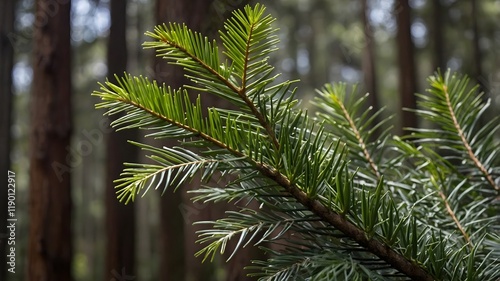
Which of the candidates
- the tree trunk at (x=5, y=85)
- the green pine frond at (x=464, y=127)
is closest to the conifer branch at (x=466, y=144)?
the green pine frond at (x=464, y=127)

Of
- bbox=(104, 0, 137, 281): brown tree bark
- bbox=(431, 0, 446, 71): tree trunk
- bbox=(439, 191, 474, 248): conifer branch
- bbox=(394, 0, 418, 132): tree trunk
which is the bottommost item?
bbox=(104, 0, 137, 281): brown tree bark

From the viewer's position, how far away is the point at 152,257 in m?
18.9

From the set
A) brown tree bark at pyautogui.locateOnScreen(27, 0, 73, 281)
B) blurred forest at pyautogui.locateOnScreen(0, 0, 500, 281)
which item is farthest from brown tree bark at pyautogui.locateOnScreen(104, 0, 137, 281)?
brown tree bark at pyautogui.locateOnScreen(27, 0, 73, 281)

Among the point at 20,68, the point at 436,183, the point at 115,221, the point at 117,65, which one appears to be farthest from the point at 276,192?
the point at 20,68

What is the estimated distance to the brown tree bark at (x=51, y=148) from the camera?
4.64 meters

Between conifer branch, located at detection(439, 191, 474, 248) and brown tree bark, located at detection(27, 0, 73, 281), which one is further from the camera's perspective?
brown tree bark, located at detection(27, 0, 73, 281)

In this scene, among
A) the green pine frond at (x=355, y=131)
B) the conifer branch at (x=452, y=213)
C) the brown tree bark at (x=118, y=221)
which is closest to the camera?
the conifer branch at (x=452, y=213)

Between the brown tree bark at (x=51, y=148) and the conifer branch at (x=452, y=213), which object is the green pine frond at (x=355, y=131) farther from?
the brown tree bark at (x=51, y=148)


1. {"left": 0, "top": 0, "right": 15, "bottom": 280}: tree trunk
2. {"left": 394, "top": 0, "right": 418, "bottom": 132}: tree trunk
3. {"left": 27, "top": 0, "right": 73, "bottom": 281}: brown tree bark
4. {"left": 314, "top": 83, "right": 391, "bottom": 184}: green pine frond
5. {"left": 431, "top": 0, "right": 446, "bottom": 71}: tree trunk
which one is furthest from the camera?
{"left": 431, "top": 0, "right": 446, "bottom": 71}: tree trunk

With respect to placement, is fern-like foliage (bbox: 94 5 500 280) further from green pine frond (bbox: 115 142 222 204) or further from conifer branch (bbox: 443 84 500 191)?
conifer branch (bbox: 443 84 500 191)

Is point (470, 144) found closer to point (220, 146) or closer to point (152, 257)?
point (220, 146)

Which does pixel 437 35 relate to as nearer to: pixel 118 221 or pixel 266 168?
pixel 118 221

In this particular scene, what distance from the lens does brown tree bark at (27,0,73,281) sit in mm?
4641

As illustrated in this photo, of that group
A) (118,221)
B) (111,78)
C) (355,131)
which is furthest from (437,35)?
(355,131)
